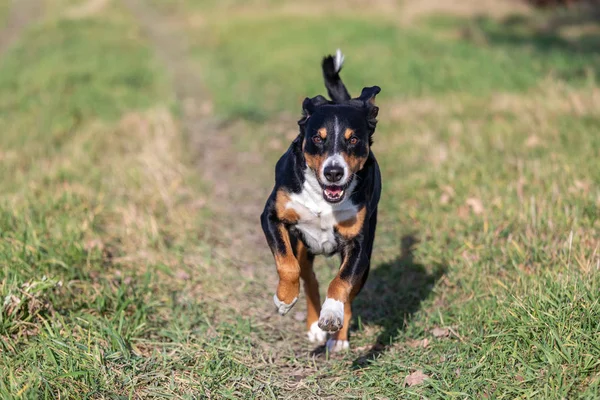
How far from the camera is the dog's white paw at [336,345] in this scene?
4.56 meters

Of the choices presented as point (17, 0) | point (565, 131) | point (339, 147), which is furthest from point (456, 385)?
point (17, 0)

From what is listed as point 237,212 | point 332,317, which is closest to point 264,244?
→ point 237,212

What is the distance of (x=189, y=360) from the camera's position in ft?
13.5

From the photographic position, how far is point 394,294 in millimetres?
5391

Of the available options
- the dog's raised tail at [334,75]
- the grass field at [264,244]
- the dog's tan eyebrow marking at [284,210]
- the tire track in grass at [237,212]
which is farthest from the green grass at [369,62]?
the dog's tan eyebrow marking at [284,210]

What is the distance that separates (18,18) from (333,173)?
96.8ft

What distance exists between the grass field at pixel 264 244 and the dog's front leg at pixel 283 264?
0.48 metres

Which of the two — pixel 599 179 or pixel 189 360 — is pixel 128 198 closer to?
pixel 189 360

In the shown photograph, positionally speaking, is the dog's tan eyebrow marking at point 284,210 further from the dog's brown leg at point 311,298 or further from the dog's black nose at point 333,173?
the dog's brown leg at point 311,298

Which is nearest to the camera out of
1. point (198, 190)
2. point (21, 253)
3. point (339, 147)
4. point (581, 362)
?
point (581, 362)

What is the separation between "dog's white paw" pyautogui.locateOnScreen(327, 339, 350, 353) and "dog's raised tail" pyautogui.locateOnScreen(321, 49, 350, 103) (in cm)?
166

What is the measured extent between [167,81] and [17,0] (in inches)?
1006

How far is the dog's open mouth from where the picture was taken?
12.7 ft

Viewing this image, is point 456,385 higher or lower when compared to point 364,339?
higher
